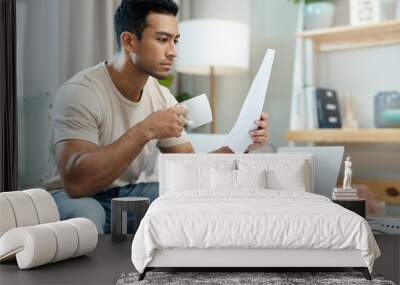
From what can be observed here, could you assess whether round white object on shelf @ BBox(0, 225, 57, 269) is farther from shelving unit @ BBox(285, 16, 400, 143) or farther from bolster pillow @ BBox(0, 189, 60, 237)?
shelving unit @ BBox(285, 16, 400, 143)

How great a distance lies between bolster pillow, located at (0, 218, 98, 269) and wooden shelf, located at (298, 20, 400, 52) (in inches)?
93.0

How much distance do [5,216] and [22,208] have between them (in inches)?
5.4

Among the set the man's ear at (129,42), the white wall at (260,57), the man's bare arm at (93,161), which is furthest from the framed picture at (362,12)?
the man's bare arm at (93,161)

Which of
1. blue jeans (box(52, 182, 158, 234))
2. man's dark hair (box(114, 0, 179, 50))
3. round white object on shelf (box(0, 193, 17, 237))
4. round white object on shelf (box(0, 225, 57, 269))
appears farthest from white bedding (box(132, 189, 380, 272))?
man's dark hair (box(114, 0, 179, 50))

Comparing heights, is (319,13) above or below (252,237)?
above

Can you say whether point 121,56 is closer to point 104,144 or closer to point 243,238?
point 104,144

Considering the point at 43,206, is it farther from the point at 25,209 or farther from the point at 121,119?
the point at 121,119

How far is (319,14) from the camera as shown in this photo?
4691 millimetres

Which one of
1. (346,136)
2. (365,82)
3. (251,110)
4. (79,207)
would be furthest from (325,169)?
(79,207)

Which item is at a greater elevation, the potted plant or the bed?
A: the potted plant

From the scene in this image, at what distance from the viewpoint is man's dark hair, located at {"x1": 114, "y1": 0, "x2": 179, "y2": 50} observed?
4.47 meters

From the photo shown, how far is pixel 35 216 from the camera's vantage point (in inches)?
141

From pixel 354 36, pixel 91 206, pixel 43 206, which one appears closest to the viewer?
pixel 43 206

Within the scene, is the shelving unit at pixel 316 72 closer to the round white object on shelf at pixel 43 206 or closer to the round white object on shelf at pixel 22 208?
the round white object on shelf at pixel 43 206
